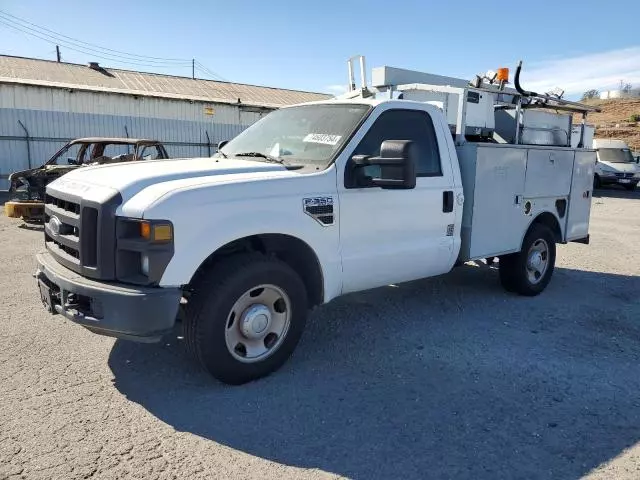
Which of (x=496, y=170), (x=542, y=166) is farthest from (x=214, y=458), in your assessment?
(x=542, y=166)

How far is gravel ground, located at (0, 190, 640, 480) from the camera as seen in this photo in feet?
9.32

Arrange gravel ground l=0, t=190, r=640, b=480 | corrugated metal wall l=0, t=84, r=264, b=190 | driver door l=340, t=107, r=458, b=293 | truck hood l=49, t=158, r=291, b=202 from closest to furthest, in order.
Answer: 1. gravel ground l=0, t=190, r=640, b=480
2. truck hood l=49, t=158, r=291, b=202
3. driver door l=340, t=107, r=458, b=293
4. corrugated metal wall l=0, t=84, r=264, b=190

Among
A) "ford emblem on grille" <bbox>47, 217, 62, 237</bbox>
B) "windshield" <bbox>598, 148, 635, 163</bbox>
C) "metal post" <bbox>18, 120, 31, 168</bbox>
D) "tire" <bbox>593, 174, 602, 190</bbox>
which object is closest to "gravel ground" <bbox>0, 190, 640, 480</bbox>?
"ford emblem on grille" <bbox>47, 217, 62, 237</bbox>

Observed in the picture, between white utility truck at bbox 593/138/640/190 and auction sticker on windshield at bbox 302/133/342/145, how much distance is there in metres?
22.3

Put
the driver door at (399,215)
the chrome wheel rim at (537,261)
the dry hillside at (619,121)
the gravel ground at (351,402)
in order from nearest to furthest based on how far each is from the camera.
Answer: the gravel ground at (351,402), the driver door at (399,215), the chrome wheel rim at (537,261), the dry hillside at (619,121)

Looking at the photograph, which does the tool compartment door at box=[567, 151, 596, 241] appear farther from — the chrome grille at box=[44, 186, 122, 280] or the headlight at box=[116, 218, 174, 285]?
the chrome grille at box=[44, 186, 122, 280]

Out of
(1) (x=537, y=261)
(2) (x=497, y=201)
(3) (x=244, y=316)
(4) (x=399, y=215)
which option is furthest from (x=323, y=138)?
(1) (x=537, y=261)

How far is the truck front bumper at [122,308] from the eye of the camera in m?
3.11

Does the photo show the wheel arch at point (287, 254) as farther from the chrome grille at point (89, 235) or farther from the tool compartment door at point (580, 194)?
the tool compartment door at point (580, 194)

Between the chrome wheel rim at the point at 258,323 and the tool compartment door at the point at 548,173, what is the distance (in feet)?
11.2

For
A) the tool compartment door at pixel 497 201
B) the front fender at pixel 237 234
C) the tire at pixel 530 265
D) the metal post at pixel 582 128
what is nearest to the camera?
the front fender at pixel 237 234

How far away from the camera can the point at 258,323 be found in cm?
368

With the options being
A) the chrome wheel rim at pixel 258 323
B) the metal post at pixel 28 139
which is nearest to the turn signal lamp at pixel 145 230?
the chrome wheel rim at pixel 258 323

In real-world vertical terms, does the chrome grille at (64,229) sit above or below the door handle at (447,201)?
below
